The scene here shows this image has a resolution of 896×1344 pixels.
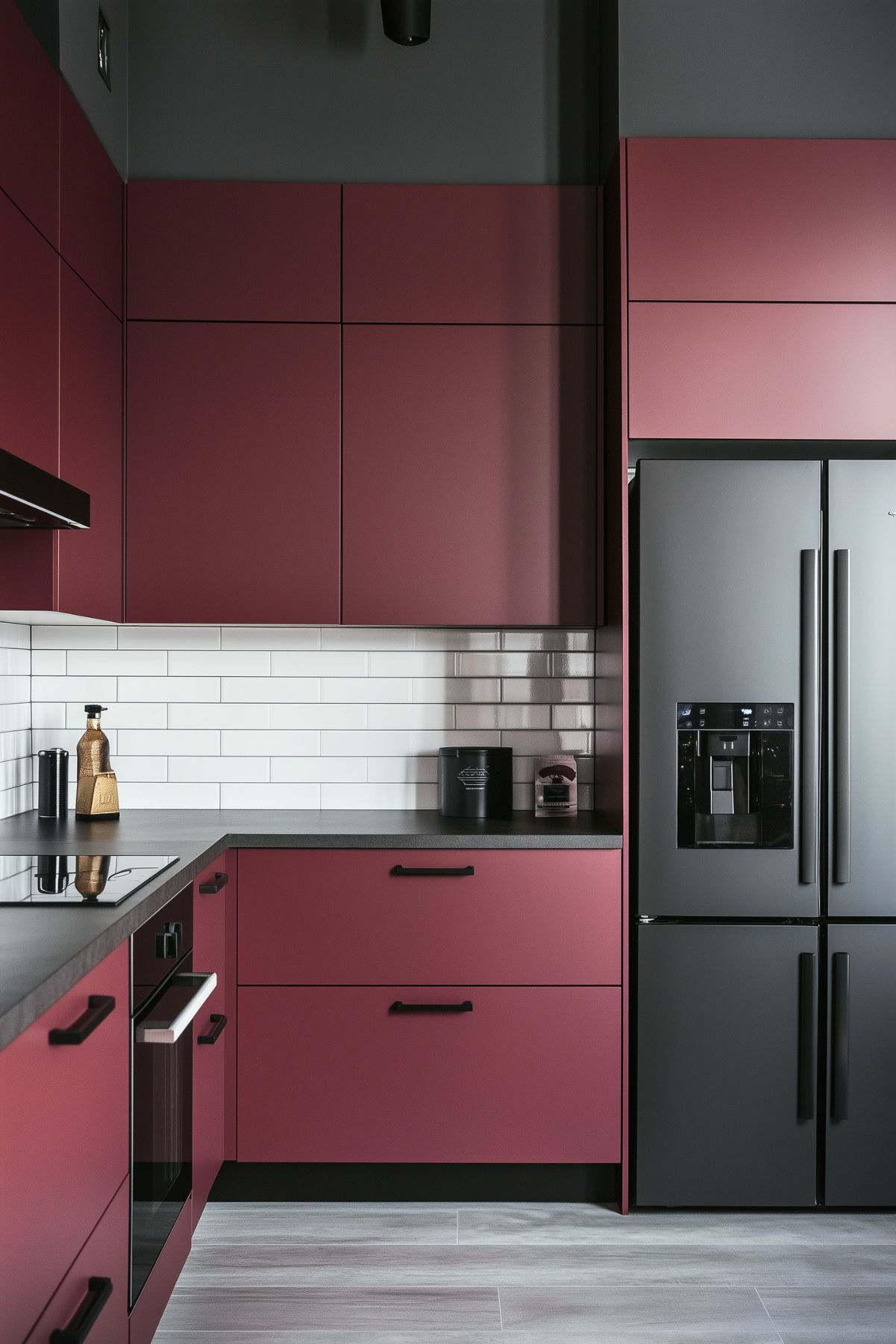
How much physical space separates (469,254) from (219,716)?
1.48 meters

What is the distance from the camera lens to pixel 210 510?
265cm

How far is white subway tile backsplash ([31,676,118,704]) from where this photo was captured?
116 inches

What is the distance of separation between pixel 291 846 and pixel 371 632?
2.59 feet

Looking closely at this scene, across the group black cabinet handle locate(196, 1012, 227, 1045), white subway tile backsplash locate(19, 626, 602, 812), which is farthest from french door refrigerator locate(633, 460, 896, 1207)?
black cabinet handle locate(196, 1012, 227, 1045)

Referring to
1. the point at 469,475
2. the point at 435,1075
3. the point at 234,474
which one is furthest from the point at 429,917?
the point at 234,474

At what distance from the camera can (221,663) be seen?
2988mm

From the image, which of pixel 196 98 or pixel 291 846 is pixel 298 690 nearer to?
pixel 291 846

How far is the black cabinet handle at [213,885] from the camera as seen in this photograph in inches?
85.0

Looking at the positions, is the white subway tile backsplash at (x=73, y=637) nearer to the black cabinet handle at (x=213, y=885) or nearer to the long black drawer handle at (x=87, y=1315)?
the black cabinet handle at (x=213, y=885)

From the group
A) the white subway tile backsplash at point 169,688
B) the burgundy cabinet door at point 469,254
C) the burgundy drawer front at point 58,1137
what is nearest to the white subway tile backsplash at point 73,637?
the white subway tile backsplash at point 169,688

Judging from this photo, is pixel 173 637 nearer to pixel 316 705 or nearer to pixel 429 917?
pixel 316 705

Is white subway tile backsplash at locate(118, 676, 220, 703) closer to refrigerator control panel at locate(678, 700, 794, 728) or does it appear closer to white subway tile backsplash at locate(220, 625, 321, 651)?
white subway tile backsplash at locate(220, 625, 321, 651)

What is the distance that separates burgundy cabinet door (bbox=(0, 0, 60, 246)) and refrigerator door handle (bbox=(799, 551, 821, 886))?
6.11 ft

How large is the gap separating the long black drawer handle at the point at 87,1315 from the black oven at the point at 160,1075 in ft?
0.77
